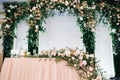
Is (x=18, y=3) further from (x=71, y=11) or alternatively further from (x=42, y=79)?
(x=42, y=79)

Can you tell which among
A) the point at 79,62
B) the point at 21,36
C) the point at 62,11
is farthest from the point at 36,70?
the point at 62,11

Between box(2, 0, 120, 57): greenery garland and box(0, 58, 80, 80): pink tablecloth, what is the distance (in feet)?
4.62

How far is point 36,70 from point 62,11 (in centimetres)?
210

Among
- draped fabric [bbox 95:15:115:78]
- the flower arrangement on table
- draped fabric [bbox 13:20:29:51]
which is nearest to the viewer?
the flower arrangement on table

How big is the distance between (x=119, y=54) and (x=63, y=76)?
198 centimetres

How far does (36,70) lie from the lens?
4102mm

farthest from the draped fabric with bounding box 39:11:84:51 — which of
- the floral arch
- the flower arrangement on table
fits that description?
the flower arrangement on table

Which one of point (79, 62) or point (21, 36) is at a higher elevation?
point (21, 36)

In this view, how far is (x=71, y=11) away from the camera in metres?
5.68

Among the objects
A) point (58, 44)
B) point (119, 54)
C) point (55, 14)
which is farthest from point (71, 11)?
point (119, 54)

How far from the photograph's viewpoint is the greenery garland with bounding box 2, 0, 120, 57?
5523 millimetres

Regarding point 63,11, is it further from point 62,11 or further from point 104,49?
point 104,49

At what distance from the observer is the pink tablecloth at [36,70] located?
4.09m

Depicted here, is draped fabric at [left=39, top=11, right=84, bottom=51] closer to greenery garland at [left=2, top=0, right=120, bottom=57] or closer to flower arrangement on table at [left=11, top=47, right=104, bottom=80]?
greenery garland at [left=2, top=0, right=120, bottom=57]
